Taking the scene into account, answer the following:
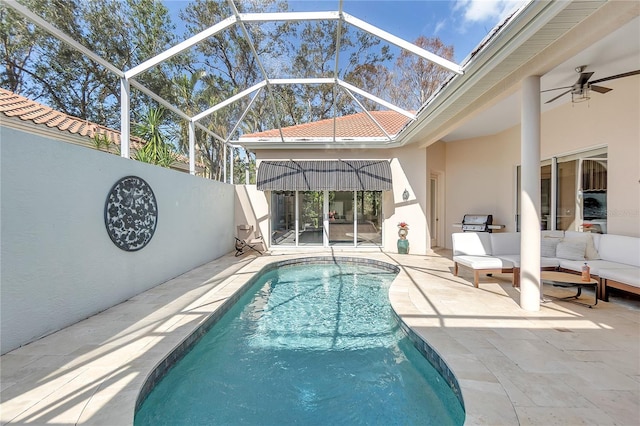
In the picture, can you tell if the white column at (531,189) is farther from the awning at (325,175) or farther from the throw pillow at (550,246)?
the awning at (325,175)

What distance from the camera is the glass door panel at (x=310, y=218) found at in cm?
1358

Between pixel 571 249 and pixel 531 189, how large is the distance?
11.3 ft

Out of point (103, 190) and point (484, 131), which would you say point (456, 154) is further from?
point (103, 190)

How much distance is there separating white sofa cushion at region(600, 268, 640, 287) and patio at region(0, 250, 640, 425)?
2.04 ft

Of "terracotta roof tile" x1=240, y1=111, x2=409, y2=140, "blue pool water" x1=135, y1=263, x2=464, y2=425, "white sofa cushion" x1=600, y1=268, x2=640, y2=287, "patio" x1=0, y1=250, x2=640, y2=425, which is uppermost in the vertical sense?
"terracotta roof tile" x1=240, y1=111, x2=409, y2=140

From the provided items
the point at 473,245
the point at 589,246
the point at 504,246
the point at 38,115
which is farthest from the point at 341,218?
the point at 38,115

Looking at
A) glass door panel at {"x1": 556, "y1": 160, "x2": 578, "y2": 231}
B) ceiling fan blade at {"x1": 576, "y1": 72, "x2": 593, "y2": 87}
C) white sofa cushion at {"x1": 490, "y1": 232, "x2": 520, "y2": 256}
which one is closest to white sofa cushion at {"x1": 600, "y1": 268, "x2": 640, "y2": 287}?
white sofa cushion at {"x1": 490, "y1": 232, "x2": 520, "y2": 256}

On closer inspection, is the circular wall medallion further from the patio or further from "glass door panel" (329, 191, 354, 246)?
"glass door panel" (329, 191, 354, 246)

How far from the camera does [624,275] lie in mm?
5719

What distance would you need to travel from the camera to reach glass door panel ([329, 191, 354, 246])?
1345cm

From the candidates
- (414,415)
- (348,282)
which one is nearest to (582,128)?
(348,282)

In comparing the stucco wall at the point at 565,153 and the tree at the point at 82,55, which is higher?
the tree at the point at 82,55

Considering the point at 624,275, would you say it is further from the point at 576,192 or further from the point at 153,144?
A: the point at 153,144

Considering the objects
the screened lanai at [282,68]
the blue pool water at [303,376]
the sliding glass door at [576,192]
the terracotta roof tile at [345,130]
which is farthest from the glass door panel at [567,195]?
the blue pool water at [303,376]
